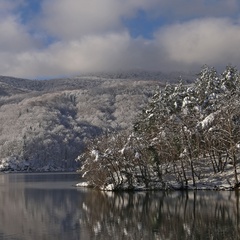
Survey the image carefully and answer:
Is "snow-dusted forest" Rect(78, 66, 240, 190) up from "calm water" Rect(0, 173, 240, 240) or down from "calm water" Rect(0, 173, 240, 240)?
up

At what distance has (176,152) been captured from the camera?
72625 mm

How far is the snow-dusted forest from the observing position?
6475 centimetres

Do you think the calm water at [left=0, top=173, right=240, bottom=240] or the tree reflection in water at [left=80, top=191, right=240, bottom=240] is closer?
the tree reflection in water at [left=80, top=191, right=240, bottom=240]

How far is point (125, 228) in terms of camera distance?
3166 cm

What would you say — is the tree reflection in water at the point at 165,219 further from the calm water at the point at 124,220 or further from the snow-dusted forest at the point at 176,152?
the snow-dusted forest at the point at 176,152

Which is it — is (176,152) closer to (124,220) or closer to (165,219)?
(165,219)

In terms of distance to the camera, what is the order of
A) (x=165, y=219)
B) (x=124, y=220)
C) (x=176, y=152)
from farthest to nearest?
1. (x=176, y=152)
2. (x=124, y=220)
3. (x=165, y=219)

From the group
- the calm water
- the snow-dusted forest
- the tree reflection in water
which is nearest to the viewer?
the tree reflection in water

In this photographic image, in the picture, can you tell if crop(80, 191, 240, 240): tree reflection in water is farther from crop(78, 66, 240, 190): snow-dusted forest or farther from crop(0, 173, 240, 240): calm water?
crop(78, 66, 240, 190): snow-dusted forest

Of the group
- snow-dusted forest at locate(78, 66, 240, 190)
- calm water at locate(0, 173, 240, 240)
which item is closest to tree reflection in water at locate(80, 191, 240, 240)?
calm water at locate(0, 173, 240, 240)

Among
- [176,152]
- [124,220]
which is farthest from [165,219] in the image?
[176,152]

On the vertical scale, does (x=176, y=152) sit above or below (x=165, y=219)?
above

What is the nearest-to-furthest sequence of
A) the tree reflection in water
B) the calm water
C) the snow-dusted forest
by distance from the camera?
the tree reflection in water < the calm water < the snow-dusted forest

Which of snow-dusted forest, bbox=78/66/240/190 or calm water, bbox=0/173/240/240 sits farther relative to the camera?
snow-dusted forest, bbox=78/66/240/190
